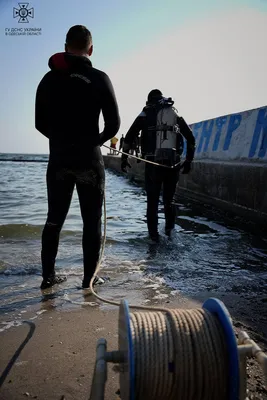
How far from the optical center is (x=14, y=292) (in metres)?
3.49

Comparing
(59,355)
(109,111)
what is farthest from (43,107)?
(59,355)

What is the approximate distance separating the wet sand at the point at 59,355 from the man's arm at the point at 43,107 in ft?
5.65

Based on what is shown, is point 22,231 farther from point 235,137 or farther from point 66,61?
point 235,137

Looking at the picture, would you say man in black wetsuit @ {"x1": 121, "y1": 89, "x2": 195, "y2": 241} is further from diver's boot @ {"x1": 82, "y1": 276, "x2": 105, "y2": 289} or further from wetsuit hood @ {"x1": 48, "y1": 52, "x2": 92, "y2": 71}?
wetsuit hood @ {"x1": 48, "y1": 52, "x2": 92, "y2": 71}

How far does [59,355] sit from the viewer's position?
2281 mm

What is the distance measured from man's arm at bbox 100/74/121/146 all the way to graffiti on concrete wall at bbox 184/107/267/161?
18.7 ft

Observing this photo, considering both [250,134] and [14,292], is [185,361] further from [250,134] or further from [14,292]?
[250,134]

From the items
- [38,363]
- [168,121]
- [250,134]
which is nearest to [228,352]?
[38,363]

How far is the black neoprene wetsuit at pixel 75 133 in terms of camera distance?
10.3 feet

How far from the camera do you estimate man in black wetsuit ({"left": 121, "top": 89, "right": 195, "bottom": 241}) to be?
18.9ft

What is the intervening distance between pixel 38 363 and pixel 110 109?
2.18 metres

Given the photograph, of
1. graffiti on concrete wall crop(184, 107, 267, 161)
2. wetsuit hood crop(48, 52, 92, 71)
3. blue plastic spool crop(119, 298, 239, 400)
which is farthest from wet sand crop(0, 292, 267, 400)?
graffiti on concrete wall crop(184, 107, 267, 161)

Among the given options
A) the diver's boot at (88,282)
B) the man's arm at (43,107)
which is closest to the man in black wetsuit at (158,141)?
the diver's boot at (88,282)

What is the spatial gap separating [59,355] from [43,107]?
85.8 inches
